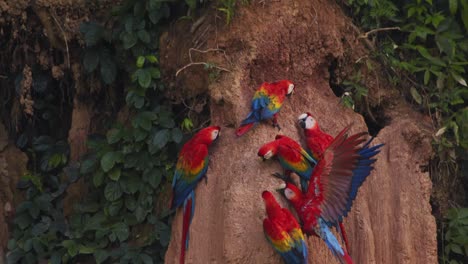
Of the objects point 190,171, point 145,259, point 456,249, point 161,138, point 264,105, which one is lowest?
point 456,249

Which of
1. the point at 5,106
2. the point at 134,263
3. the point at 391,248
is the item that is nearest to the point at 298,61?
the point at 391,248

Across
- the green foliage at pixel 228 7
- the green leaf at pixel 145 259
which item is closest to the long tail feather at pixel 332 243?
the green foliage at pixel 228 7

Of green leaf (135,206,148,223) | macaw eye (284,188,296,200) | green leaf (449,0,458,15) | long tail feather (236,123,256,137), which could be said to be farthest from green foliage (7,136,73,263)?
green leaf (449,0,458,15)

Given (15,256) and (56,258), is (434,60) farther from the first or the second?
(15,256)

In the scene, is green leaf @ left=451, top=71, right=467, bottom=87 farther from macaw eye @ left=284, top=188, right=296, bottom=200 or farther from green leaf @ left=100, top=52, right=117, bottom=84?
green leaf @ left=100, top=52, right=117, bottom=84

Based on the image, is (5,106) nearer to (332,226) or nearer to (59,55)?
(59,55)

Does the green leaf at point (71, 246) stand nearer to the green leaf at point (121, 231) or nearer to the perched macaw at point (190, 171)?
the green leaf at point (121, 231)

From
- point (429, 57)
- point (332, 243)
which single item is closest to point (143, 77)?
point (332, 243)

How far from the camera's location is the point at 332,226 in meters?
4.25

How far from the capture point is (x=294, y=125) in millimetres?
4691

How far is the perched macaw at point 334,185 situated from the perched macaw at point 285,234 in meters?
0.11

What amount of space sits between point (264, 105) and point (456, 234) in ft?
5.35

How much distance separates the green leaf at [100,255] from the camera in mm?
5195

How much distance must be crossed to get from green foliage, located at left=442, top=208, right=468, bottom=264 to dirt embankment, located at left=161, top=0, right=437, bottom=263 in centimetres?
48
